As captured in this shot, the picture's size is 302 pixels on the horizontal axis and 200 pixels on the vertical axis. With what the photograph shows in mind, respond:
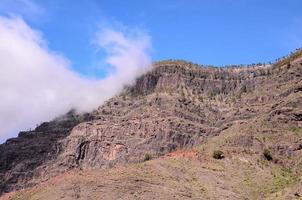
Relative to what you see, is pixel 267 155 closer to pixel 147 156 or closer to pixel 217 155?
pixel 217 155

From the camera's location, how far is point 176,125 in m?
173

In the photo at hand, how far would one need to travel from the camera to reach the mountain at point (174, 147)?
130000 millimetres

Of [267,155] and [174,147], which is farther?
[174,147]

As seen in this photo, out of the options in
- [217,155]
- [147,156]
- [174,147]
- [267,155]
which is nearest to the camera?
[217,155]

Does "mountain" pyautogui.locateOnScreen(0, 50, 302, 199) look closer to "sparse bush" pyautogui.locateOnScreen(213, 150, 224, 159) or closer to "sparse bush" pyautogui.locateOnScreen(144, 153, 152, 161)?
"sparse bush" pyautogui.locateOnScreen(213, 150, 224, 159)

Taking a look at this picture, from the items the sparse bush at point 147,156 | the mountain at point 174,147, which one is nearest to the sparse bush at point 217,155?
the mountain at point 174,147

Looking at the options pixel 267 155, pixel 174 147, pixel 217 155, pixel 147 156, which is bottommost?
pixel 267 155

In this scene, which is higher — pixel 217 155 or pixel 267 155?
pixel 217 155

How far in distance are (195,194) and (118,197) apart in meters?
13.6

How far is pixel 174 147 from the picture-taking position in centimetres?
16825

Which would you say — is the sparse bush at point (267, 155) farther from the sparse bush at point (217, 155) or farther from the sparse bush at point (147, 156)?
the sparse bush at point (147, 156)

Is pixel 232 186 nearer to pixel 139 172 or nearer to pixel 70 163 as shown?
pixel 139 172

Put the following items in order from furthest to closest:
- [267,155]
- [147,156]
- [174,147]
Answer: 1. [174,147]
2. [147,156]
3. [267,155]

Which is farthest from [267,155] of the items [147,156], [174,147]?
[174,147]
